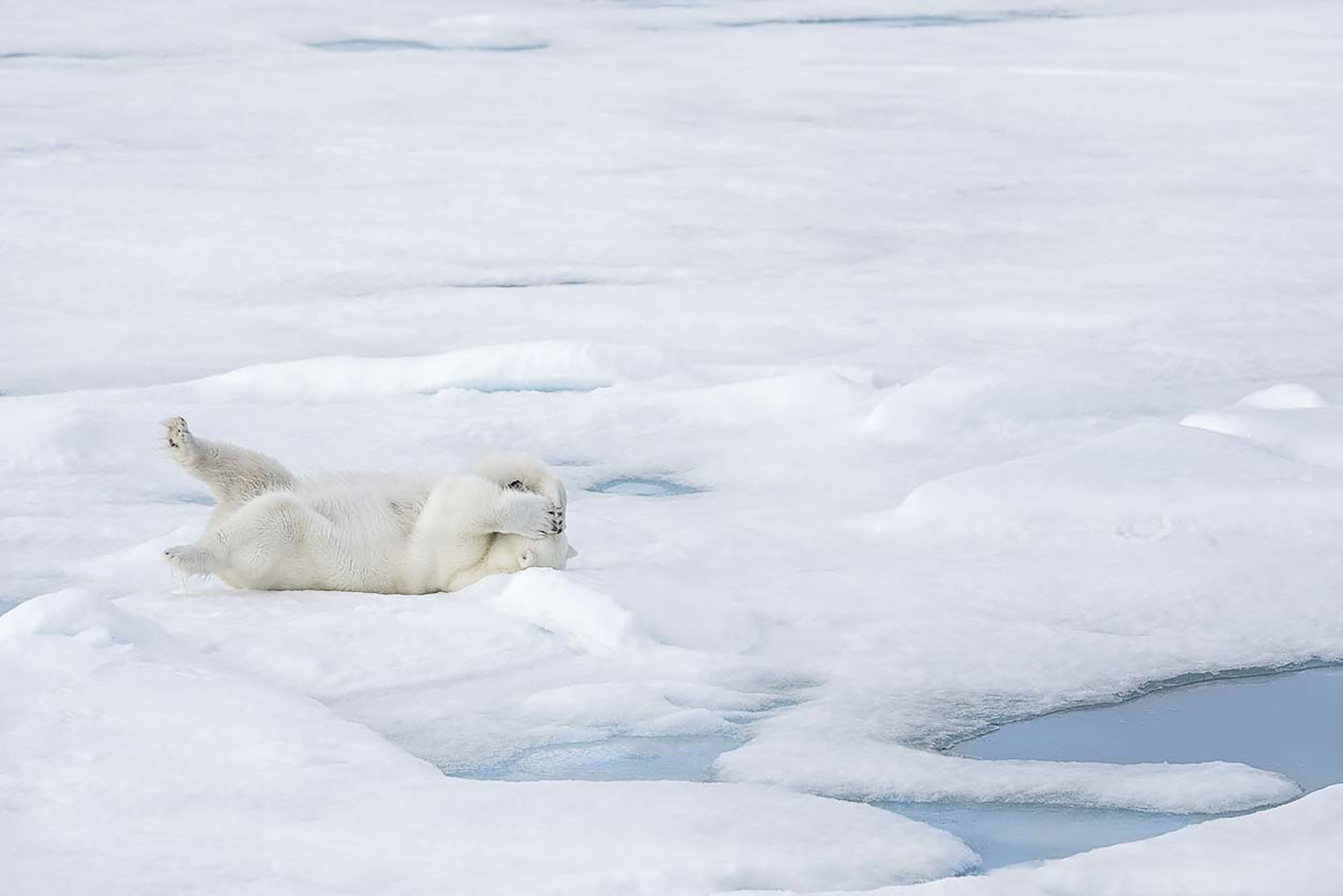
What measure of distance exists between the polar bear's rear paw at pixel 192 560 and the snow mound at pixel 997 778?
1.33m

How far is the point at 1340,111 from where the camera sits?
1157 centimetres

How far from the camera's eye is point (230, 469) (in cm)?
401

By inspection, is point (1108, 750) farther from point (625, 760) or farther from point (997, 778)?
point (625, 760)

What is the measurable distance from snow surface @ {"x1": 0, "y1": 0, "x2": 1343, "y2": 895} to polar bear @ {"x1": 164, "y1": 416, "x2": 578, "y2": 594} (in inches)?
4.2

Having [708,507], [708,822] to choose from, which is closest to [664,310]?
[708,507]

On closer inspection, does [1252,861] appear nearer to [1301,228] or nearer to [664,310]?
[664,310]

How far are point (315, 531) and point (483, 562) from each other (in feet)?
1.24

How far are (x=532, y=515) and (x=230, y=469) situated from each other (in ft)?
2.65

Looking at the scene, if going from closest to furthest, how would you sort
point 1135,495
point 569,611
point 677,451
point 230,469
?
1. point 569,611
2. point 230,469
3. point 1135,495
4. point 677,451

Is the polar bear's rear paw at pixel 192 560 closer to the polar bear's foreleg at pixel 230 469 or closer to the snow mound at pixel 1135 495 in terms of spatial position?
the polar bear's foreleg at pixel 230 469

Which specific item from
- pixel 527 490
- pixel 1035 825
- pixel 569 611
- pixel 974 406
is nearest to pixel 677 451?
pixel 974 406

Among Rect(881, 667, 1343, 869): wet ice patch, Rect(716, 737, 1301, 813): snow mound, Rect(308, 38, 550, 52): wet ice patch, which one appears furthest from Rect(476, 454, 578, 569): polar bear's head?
Rect(308, 38, 550, 52): wet ice patch

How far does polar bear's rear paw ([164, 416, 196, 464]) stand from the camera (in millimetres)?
3855

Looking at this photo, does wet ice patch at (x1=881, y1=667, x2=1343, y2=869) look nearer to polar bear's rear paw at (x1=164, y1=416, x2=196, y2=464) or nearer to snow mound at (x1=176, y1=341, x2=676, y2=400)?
polar bear's rear paw at (x1=164, y1=416, x2=196, y2=464)
